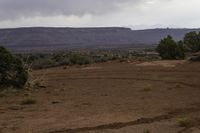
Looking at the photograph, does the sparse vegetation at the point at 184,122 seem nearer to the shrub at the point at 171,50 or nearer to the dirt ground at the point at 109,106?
the dirt ground at the point at 109,106

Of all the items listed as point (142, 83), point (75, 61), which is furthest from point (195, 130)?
point (75, 61)

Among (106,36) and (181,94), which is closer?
(181,94)

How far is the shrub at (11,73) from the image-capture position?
92.1 feet

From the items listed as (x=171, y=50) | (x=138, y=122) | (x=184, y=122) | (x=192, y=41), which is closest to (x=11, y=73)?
(x=138, y=122)

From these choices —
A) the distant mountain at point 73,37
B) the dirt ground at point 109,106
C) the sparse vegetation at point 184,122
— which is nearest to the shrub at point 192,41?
the dirt ground at point 109,106

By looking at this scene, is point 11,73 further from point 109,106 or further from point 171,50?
point 171,50

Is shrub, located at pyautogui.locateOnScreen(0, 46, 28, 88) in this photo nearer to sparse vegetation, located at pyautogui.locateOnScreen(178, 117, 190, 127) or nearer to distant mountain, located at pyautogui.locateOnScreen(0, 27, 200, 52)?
sparse vegetation, located at pyautogui.locateOnScreen(178, 117, 190, 127)

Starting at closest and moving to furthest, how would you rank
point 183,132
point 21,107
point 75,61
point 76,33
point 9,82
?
point 183,132 → point 21,107 → point 9,82 → point 75,61 → point 76,33

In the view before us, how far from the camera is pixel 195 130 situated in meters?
14.7

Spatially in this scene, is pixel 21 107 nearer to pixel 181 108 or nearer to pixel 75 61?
pixel 181 108

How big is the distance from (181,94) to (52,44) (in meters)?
146

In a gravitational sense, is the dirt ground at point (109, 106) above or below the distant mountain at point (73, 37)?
above

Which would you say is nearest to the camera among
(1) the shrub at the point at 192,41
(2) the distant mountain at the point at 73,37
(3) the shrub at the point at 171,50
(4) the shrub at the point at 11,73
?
(4) the shrub at the point at 11,73

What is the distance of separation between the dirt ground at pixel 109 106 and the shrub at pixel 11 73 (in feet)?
3.62
